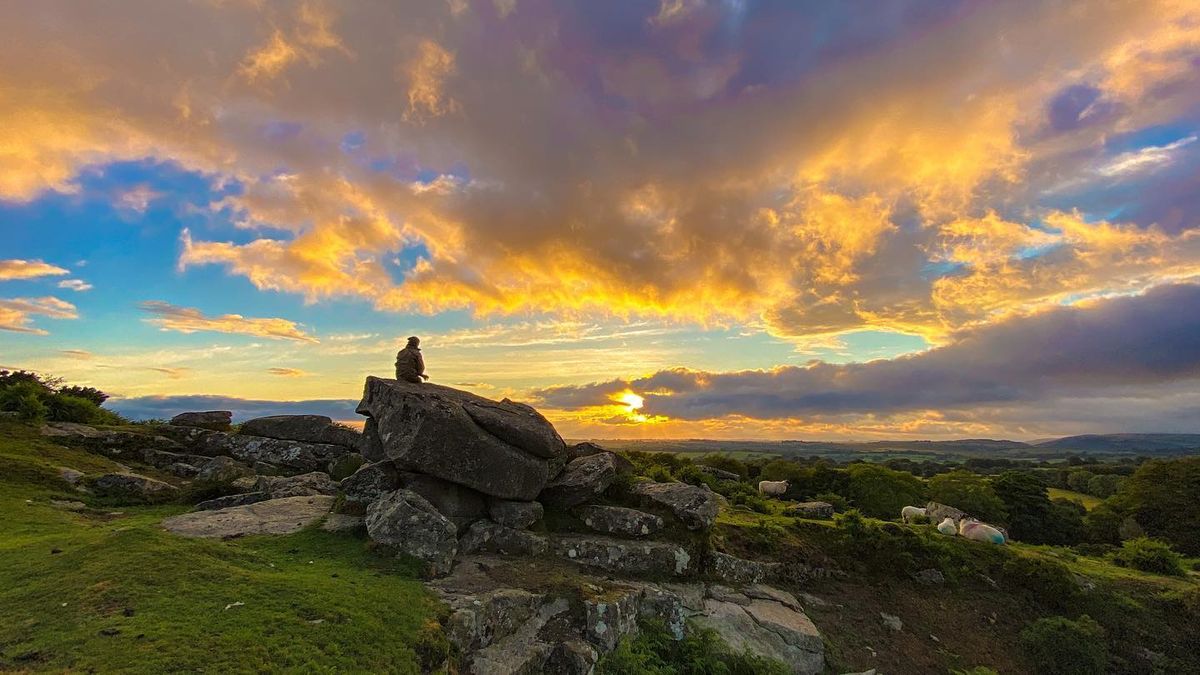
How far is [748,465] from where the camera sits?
49.7 metres

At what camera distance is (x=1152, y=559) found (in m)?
24.4

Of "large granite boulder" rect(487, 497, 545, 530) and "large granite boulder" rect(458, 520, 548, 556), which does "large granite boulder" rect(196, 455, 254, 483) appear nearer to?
"large granite boulder" rect(458, 520, 548, 556)

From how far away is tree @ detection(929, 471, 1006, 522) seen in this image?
36.6 m

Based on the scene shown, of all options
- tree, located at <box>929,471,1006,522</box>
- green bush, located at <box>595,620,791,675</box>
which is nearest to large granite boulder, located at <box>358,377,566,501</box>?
green bush, located at <box>595,620,791,675</box>

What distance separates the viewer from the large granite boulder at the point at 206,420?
30950 millimetres

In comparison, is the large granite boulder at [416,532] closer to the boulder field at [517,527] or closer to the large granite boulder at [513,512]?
the boulder field at [517,527]

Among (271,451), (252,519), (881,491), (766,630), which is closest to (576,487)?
(766,630)

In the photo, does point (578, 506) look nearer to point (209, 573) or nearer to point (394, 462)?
point (394, 462)

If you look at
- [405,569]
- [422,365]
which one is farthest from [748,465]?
[405,569]

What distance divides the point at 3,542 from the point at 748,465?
47.8 meters

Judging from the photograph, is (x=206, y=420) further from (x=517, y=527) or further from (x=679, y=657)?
(x=679, y=657)

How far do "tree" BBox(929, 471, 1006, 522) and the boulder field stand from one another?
26176mm

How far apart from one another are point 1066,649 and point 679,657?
15196 mm

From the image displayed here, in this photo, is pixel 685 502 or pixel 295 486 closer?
pixel 685 502
